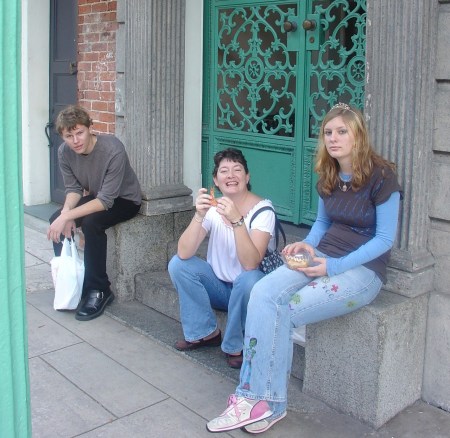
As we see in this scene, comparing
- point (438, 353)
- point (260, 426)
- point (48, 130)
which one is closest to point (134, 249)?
point (260, 426)

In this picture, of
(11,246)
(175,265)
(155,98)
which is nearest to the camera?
(11,246)

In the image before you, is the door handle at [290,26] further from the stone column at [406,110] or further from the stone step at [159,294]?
the stone step at [159,294]

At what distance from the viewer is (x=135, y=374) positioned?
164 inches

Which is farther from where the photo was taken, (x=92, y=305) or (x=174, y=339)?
(x=92, y=305)

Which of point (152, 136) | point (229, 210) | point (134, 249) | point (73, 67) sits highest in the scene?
point (73, 67)

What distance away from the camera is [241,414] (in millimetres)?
3402

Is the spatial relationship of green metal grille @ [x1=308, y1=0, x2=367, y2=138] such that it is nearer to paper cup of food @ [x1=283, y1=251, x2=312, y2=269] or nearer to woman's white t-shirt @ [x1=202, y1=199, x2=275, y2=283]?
woman's white t-shirt @ [x1=202, y1=199, x2=275, y2=283]

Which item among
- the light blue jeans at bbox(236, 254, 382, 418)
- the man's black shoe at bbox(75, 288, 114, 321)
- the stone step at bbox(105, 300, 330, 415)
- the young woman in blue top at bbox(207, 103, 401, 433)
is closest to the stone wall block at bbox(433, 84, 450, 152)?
the young woman in blue top at bbox(207, 103, 401, 433)

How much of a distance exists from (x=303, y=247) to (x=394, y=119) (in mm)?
823

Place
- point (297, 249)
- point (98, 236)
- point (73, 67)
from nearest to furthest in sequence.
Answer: point (297, 249) < point (98, 236) < point (73, 67)

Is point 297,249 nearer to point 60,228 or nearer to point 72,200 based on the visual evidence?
point 60,228

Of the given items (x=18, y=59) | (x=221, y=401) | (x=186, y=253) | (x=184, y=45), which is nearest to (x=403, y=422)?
(x=221, y=401)

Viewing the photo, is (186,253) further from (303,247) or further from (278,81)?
(278,81)

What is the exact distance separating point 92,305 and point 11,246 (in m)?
3.76
